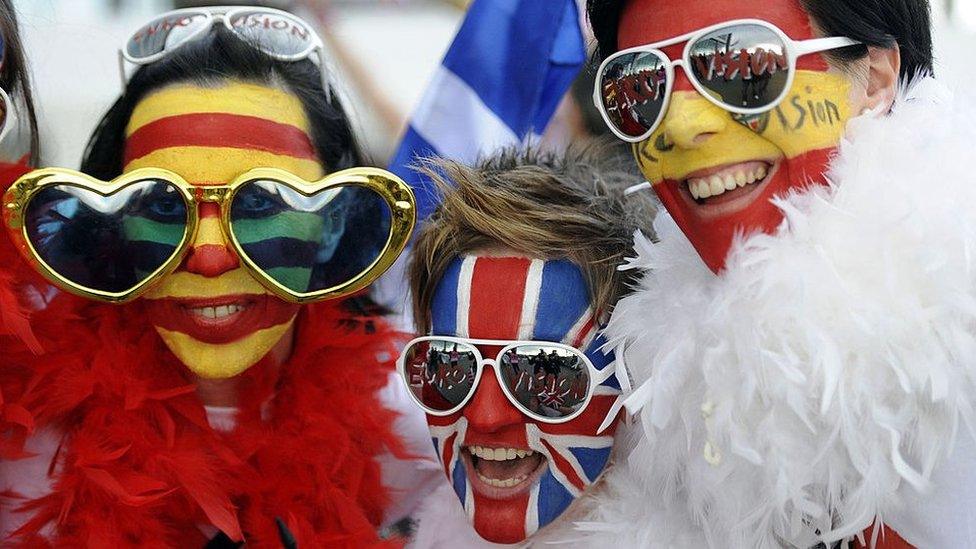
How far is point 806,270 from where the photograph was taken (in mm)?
1506

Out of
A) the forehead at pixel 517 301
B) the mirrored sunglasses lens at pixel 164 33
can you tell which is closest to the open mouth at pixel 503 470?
the forehead at pixel 517 301

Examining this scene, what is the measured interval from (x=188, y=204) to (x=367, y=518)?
2.43ft

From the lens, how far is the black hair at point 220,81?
2.05 m

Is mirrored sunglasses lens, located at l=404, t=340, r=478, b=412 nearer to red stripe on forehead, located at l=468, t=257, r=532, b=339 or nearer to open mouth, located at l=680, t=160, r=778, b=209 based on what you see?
red stripe on forehead, located at l=468, t=257, r=532, b=339

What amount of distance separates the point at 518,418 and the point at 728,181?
55 cm

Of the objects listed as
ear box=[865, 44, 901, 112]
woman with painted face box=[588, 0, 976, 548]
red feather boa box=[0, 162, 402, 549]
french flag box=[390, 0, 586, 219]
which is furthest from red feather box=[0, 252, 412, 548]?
ear box=[865, 44, 901, 112]

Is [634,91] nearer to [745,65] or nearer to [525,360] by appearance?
[745,65]

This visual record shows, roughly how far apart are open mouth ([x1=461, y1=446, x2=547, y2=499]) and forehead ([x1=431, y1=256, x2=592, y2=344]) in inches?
8.3

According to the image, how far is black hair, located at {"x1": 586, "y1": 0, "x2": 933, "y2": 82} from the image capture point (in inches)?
61.9

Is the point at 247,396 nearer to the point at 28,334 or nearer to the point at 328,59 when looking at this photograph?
the point at 28,334

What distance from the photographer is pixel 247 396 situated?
85.4 inches

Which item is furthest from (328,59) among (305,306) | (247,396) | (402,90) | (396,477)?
(402,90)

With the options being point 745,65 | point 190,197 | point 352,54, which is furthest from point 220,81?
point 352,54

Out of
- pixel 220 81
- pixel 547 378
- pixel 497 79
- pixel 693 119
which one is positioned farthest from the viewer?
pixel 497 79
